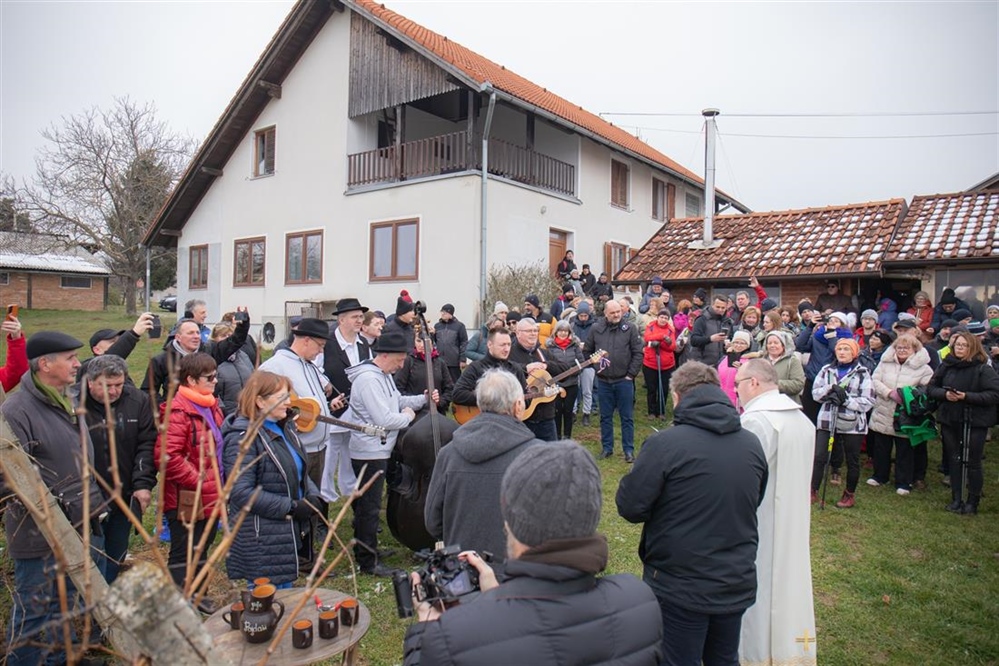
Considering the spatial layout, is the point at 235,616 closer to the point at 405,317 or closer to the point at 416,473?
the point at 416,473

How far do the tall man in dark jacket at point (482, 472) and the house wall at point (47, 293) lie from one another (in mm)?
39578

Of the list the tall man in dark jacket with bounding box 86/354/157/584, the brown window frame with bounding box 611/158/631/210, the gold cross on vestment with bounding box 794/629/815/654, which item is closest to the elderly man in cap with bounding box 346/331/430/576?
the tall man in dark jacket with bounding box 86/354/157/584

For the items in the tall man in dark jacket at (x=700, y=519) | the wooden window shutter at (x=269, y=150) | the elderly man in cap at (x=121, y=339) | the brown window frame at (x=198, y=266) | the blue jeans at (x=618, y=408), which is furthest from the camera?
the brown window frame at (x=198, y=266)

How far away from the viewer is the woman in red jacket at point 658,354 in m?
10.2

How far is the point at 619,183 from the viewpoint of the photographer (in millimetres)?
19641

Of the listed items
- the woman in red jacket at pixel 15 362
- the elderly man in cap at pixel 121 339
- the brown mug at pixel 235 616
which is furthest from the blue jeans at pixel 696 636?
the woman in red jacket at pixel 15 362

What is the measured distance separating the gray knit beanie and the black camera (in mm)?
425

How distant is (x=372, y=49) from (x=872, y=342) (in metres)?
13.4

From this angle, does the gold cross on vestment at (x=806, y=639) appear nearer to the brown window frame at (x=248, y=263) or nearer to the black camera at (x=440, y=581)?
the black camera at (x=440, y=581)

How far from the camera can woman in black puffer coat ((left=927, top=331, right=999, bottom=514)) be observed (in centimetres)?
651

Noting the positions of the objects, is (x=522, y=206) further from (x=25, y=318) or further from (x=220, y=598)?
(x=25, y=318)

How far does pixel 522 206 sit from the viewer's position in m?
15.8

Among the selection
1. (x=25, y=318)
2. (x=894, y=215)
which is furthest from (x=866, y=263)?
(x=25, y=318)

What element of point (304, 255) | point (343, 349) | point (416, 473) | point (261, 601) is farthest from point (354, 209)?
point (261, 601)
